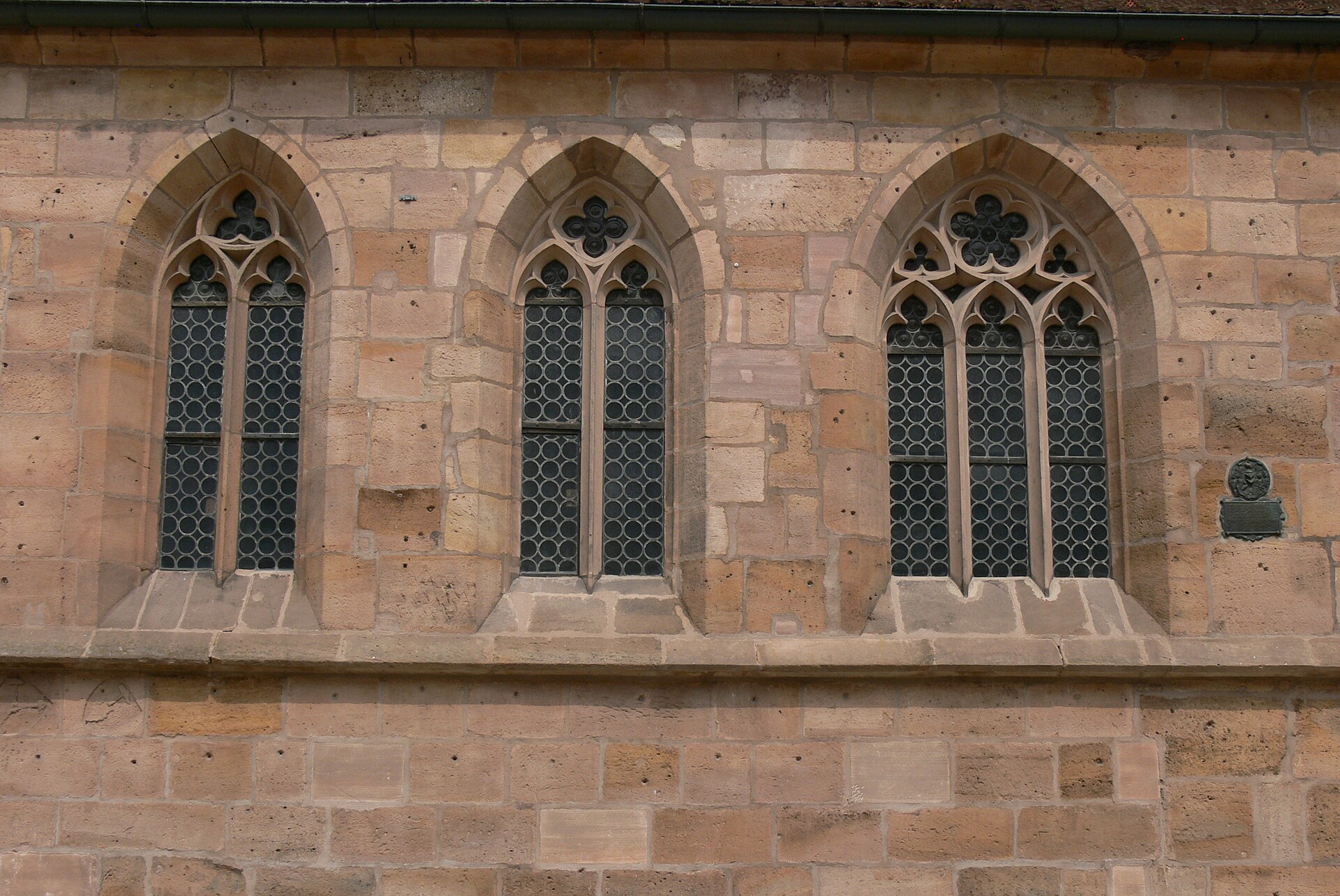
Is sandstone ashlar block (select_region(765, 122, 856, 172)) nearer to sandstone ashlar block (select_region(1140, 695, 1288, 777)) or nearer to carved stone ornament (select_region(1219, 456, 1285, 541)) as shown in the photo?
carved stone ornament (select_region(1219, 456, 1285, 541))

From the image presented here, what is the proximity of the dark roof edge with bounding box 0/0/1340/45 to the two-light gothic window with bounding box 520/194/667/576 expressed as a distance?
38.5 inches

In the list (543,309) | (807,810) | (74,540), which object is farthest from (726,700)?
(74,540)

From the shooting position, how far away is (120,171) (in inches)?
266

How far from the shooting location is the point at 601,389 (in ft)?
22.5

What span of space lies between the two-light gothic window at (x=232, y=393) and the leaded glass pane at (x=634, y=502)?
5.24 feet

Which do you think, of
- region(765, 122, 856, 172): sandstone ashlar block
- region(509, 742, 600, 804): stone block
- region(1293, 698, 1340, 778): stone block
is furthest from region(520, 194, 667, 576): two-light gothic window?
region(1293, 698, 1340, 778): stone block

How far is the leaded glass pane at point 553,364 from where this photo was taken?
689 centimetres

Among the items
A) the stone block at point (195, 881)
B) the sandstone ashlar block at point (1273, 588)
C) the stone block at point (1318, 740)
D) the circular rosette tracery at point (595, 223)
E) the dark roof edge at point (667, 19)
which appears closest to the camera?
the stone block at point (195, 881)

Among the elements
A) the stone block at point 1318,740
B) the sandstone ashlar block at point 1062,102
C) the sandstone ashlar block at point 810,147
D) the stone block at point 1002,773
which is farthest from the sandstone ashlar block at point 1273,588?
the sandstone ashlar block at point 810,147

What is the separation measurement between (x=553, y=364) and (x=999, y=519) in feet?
7.99

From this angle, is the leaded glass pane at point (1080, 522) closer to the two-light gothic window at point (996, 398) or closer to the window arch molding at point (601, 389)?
the two-light gothic window at point (996, 398)

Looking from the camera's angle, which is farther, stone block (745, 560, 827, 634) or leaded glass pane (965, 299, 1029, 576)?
leaded glass pane (965, 299, 1029, 576)

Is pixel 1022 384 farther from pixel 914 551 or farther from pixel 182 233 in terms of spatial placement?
pixel 182 233

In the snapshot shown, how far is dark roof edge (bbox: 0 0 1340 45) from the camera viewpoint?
6.58 meters
